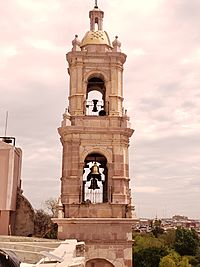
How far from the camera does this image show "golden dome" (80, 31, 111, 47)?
1628 centimetres

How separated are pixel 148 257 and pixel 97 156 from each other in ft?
90.2

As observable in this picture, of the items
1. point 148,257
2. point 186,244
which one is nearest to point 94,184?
point 148,257

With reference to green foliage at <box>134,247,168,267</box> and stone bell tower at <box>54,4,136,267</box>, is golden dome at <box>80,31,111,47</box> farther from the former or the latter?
green foliage at <box>134,247,168,267</box>

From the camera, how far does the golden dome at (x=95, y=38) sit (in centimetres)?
1628

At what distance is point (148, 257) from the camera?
40.1 m

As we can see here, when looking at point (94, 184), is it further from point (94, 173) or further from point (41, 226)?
point (41, 226)

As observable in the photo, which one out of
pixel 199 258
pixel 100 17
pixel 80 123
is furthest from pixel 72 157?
pixel 199 258

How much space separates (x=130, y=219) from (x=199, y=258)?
38.9 metres

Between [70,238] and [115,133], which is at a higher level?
[115,133]

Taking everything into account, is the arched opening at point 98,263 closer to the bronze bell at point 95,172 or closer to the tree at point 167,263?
the bronze bell at point 95,172

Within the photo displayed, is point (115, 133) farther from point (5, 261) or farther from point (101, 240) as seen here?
point (5, 261)

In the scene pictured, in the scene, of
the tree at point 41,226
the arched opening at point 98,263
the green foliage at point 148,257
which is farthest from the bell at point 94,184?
the green foliage at point 148,257

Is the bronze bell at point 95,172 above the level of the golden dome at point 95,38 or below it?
below

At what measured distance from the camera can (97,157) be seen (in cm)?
1570
